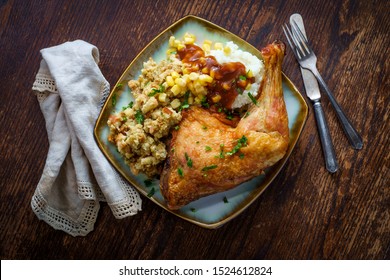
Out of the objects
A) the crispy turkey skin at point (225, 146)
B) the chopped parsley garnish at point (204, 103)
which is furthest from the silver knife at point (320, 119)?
the chopped parsley garnish at point (204, 103)

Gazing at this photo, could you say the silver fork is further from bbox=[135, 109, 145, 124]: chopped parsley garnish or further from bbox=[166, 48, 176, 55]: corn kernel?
bbox=[135, 109, 145, 124]: chopped parsley garnish

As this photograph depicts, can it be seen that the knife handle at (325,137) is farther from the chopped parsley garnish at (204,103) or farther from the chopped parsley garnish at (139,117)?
the chopped parsley garnish at (139,117)

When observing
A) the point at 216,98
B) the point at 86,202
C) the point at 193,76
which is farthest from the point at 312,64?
the point at 86,202

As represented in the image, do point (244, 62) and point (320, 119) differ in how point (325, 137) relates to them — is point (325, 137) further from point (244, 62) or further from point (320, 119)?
point (244, 62)

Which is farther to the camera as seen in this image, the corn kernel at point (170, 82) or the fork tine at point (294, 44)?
the fork tine at point (294, 44)

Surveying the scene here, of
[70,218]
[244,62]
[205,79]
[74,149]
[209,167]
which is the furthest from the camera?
[70,218]
